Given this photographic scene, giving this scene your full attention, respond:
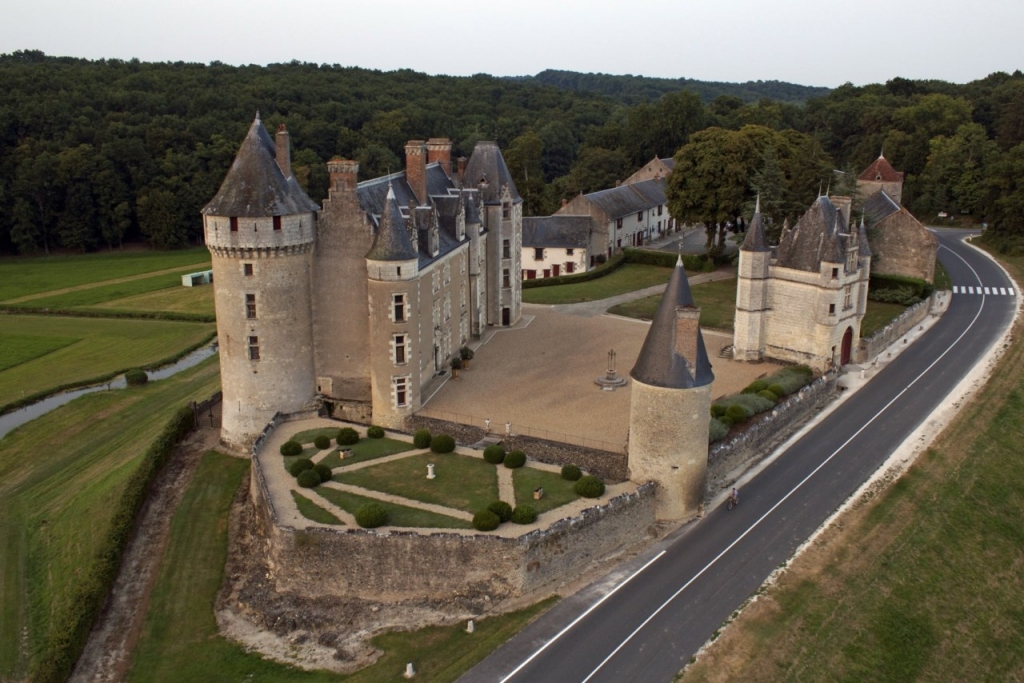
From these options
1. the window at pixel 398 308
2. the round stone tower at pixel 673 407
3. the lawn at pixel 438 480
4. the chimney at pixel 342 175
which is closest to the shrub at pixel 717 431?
the round stone tower at pixel 673 407

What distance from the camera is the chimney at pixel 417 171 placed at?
4728cm

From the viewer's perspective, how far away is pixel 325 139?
109375 mm

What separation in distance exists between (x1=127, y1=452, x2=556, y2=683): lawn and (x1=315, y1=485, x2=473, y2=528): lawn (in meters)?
3.65

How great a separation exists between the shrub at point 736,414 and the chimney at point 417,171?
62.6 ft

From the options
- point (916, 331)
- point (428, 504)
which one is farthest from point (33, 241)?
point (916, 331)

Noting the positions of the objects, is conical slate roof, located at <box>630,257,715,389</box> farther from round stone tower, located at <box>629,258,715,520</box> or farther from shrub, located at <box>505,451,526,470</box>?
shrub, located at <box>505,451,526,470</box>

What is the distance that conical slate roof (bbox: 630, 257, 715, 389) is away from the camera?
3197 cm

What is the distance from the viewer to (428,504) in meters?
31.9

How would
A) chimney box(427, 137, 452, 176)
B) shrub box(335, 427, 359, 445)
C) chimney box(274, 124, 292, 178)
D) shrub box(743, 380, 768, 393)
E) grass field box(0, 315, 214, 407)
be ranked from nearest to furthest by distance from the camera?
shrub box(335, 427, 359, 445)
chimney box(274, 124, 292, 178)
shrub box(743, 380, 768, 393)
grass field box(0, 315, 214, 407)
chimney box(427, 137, 452, 176)

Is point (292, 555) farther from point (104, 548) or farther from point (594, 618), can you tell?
point (594, 618)

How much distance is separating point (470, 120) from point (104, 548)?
105 meters

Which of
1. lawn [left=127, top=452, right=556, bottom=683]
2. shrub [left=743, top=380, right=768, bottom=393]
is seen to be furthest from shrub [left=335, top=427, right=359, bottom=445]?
shrub [left=743, top=380, right=768, bottom=393]

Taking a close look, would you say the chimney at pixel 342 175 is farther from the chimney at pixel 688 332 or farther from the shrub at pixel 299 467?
the chimney at pixel 688 332

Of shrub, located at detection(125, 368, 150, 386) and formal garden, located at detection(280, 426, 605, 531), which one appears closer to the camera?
formal garden, located at detection(280, 426, 605, 531)
